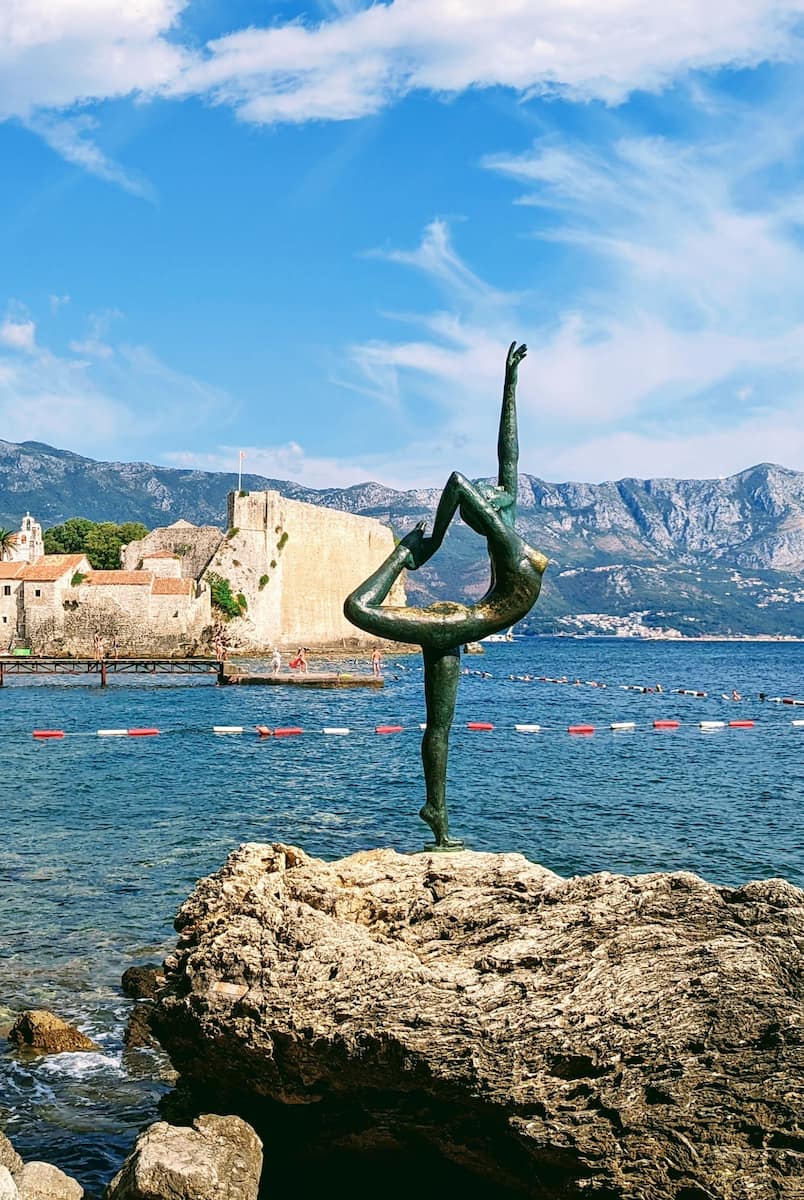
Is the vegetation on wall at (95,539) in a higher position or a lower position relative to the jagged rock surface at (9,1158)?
higher

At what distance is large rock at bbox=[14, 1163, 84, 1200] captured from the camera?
5281 millimetres

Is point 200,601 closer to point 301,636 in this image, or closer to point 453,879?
point 301,636

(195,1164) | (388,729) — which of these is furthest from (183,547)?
(195,1164)

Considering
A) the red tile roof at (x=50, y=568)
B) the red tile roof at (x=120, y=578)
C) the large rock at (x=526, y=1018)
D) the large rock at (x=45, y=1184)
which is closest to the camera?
the large rock at (x=526, y=1018)

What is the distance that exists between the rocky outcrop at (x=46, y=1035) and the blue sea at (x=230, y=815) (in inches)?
4.3

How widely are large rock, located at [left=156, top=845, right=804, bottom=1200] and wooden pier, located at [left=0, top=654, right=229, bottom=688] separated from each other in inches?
2018

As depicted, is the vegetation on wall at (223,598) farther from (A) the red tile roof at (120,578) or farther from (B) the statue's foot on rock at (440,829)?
(B) the statue's foot on rock at (440,829)

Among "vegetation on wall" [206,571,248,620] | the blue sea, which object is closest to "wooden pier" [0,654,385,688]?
"vegetation on wall" [206,571,248,620]

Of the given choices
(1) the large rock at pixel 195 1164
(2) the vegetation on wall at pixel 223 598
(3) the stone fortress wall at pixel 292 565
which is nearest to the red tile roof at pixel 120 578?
(2) the vegetation on wall at pixel 223 598

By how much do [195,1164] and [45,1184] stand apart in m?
0.83

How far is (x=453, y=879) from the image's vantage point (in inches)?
256

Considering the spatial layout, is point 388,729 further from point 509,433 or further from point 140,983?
point 509,433

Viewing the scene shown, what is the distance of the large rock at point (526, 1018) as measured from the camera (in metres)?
4.68

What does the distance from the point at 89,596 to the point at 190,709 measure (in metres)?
29.5
